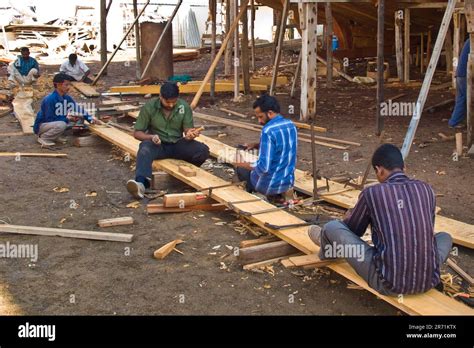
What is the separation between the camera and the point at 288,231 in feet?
19.1

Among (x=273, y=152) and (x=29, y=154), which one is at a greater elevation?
(x=273, y=152)

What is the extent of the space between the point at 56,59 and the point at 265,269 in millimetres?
22221

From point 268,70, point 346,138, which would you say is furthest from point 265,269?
point 268,70

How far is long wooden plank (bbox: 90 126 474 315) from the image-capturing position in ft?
14.1

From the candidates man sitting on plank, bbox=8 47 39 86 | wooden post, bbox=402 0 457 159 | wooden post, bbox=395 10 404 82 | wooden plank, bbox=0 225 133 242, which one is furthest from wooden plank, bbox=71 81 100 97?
wooden plank, bbox=0 225 133 242

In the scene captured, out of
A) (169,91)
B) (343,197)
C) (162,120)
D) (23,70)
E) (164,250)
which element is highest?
(23,70)

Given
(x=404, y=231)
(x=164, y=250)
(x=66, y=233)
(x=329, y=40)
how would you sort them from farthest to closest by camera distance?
(x=329, y=40)
(x=66, y=233)
(x=164, y=250)
(x=404, y=231)

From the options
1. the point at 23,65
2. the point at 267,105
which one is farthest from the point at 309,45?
the point at 23,65

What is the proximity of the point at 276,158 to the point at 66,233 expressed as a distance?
2.28 metres

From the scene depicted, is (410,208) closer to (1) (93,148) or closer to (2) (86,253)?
(2) (86,253)

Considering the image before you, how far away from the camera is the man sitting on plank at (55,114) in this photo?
10.4 metres

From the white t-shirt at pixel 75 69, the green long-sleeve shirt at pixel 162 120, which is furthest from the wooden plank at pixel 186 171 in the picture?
the white t-shirt at pixel 75 69

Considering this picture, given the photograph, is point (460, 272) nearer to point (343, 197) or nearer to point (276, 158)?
point (343, 197)

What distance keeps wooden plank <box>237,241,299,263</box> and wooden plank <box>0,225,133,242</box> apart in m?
1.25
